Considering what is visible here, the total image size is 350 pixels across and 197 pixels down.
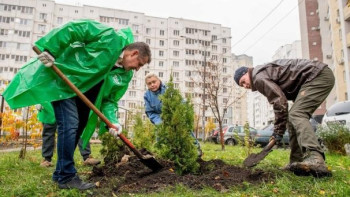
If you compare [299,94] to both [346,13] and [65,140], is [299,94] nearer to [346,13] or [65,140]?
[65,140]

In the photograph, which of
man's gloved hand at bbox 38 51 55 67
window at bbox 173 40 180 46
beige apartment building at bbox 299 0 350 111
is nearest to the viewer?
man's gloved hand at bbox 38 51 55 67

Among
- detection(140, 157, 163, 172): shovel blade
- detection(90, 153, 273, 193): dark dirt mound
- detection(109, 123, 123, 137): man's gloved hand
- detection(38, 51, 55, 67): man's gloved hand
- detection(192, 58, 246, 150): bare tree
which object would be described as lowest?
detection(90, 153, 273, 193): dark dirt mound

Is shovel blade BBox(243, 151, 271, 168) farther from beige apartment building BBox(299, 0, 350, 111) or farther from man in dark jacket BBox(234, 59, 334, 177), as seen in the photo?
beige apartment building BBox(299, 0, 350, 111)

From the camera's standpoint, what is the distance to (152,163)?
3686 mm

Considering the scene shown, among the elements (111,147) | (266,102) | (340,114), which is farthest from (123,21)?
(266,102)

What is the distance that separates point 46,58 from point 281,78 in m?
2.86

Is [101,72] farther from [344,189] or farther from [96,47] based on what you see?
[344,189]

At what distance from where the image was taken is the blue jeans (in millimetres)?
2916

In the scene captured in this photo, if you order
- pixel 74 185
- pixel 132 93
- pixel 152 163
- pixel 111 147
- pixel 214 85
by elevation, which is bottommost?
pixel 74 185

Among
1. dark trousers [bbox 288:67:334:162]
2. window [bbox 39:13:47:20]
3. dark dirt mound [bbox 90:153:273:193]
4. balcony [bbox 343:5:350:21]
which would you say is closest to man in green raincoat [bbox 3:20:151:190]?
dark dirt mound [bbox 90:153:273:193]

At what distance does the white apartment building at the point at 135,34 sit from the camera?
159ft

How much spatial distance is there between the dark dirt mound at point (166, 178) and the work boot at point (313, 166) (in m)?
0.36

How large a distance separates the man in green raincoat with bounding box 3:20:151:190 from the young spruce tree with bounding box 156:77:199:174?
2.15ft

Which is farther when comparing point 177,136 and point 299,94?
point 177,136
